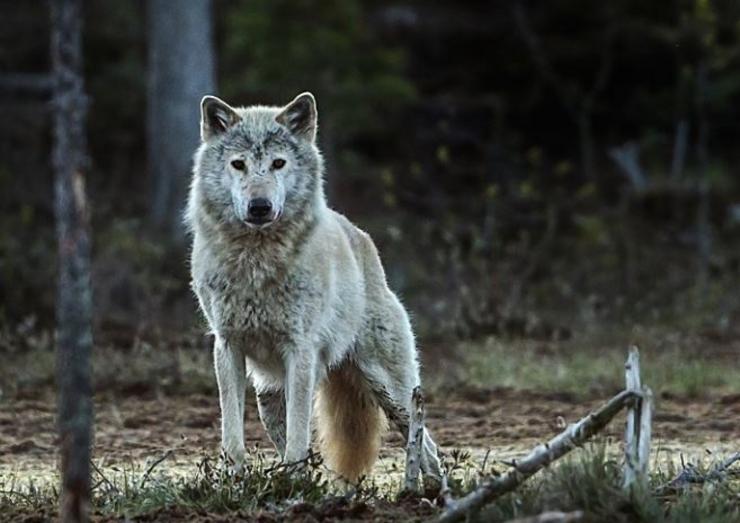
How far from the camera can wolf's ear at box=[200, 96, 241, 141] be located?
6867 mm

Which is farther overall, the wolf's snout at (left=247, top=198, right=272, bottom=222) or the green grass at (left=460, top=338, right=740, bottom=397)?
the green grass at (left=460, top=338, right=740, bottom=397)

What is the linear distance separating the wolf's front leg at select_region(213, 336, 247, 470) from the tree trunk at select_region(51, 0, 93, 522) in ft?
6.79

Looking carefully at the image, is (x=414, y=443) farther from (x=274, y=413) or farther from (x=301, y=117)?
(x=301, y=117)

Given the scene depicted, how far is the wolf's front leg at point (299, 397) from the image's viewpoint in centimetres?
654

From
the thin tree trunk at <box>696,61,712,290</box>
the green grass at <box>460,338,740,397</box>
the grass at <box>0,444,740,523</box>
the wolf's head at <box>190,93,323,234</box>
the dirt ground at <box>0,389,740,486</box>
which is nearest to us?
the grass at <box>0,444,740,523</box>

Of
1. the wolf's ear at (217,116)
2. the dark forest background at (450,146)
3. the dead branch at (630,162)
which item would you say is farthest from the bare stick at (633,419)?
the dead branch at (630,162)

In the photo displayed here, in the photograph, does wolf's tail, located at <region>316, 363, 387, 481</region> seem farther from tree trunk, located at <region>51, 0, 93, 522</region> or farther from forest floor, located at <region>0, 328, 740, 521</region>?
tree trunk, located at <region>51, 0, 93, 522</region>

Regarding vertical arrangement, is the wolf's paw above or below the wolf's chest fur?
below

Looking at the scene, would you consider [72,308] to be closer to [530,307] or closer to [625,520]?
[625,520]

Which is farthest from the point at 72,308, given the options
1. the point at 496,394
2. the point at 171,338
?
the point at 171,338

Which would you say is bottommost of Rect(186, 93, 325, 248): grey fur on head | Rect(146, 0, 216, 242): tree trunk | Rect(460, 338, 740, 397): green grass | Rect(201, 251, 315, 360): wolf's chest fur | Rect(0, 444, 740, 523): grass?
Rect(460, 338, 740, 397): green grass

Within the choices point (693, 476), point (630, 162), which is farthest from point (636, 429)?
point (630, 162)

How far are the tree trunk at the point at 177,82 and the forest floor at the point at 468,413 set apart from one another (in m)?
7.35

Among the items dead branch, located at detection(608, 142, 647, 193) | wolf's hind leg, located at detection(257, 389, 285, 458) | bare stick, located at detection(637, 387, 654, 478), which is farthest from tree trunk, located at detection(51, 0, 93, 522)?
dead branch, located at detection(608, 142, 647, 193)
